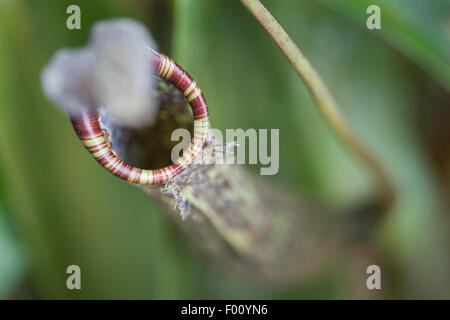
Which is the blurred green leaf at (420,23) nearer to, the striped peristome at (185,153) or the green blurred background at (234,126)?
the green blurred background at (234,126)

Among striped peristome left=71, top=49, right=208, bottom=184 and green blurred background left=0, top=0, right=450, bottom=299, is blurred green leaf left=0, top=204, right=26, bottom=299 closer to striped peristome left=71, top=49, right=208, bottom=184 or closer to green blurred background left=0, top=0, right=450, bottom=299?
green blurred background left=0, top=0, right=450, bottom=299

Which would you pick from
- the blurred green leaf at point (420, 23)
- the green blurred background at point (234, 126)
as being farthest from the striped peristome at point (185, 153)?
the blurred green leaf at point (420, 23)

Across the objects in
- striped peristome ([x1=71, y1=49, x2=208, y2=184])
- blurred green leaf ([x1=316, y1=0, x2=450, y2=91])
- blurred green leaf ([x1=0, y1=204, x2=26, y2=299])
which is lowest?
blurred green leaf ([x1=0, y1=204, x2=26, y2=299])

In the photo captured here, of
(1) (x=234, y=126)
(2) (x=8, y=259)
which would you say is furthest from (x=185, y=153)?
(2) (x=8, y=259)

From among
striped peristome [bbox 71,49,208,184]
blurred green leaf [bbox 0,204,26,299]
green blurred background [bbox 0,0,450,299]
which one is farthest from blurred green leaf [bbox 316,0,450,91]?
blurred green leaf [bbox 0,204,26,299]

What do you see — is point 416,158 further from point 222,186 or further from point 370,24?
point 222,186

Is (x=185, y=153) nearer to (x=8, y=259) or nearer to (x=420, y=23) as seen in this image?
(x=420, y=23)
